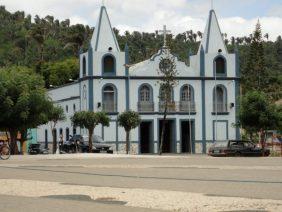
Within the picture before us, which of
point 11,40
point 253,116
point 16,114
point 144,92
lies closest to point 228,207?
point 16,114

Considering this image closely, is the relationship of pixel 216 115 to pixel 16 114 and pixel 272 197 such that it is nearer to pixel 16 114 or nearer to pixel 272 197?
pixel 16 114

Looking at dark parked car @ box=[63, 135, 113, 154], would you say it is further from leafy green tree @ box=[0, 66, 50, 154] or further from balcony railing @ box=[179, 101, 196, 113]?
balcony railing @ box=[179, 101, 196, 113]

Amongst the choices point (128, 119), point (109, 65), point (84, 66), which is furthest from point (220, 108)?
point (128, 119)

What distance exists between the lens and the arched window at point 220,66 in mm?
69250

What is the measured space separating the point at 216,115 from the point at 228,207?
55.2 m

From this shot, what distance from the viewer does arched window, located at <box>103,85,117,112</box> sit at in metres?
65.2

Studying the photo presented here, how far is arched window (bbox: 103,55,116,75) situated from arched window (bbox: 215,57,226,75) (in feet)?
35.4

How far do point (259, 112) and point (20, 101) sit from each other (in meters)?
18.7

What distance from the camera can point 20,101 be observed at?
44.7 meters

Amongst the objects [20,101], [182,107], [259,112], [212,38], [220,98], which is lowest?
[259,112]

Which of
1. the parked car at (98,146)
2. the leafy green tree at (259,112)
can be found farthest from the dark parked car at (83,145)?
the leafy green tree at (259,112)

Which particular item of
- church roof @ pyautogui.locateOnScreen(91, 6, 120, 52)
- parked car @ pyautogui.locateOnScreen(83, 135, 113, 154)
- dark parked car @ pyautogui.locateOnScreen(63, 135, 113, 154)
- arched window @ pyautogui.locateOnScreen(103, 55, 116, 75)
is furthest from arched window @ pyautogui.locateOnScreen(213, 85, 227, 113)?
parked car @ pyautogui.locateOnScreen(83, 135, 113, 154)

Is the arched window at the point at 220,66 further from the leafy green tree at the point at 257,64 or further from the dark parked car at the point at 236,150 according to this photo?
the dark parked car at the point at 236,150

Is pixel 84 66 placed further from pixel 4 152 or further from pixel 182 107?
pixel 4 152
